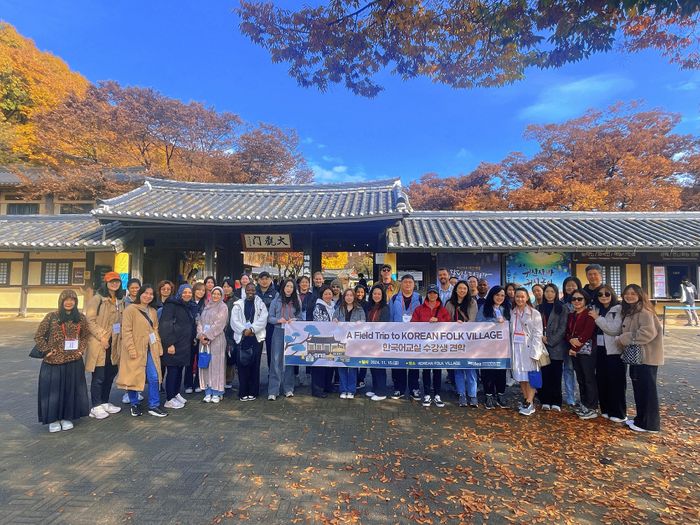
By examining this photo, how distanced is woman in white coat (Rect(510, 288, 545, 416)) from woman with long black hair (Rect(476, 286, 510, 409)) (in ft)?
0.74

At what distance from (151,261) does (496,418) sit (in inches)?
477

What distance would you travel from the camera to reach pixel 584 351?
187 inches

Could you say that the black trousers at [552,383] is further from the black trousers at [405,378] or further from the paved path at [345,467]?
the black trousers at [405,378]

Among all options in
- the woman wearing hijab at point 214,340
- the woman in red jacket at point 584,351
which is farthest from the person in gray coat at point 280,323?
the woman in red jacket at point 584,351

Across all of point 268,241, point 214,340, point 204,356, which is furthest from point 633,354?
point 268,241

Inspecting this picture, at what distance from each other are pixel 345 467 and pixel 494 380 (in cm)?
288

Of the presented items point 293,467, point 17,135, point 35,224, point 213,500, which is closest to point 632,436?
point 293,467

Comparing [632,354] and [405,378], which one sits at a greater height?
[632,354]

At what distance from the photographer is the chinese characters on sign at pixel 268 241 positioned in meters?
10.7

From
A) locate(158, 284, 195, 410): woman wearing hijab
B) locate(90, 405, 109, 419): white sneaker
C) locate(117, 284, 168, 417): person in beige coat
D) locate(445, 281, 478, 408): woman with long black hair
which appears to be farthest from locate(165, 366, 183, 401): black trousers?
locate(445, 281, 478, 408): woman with long black hair

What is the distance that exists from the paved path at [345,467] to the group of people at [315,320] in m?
0.36

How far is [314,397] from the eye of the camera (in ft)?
18.3

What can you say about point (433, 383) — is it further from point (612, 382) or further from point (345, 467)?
point (345, 467)

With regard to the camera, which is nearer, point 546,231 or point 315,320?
point 315,320
